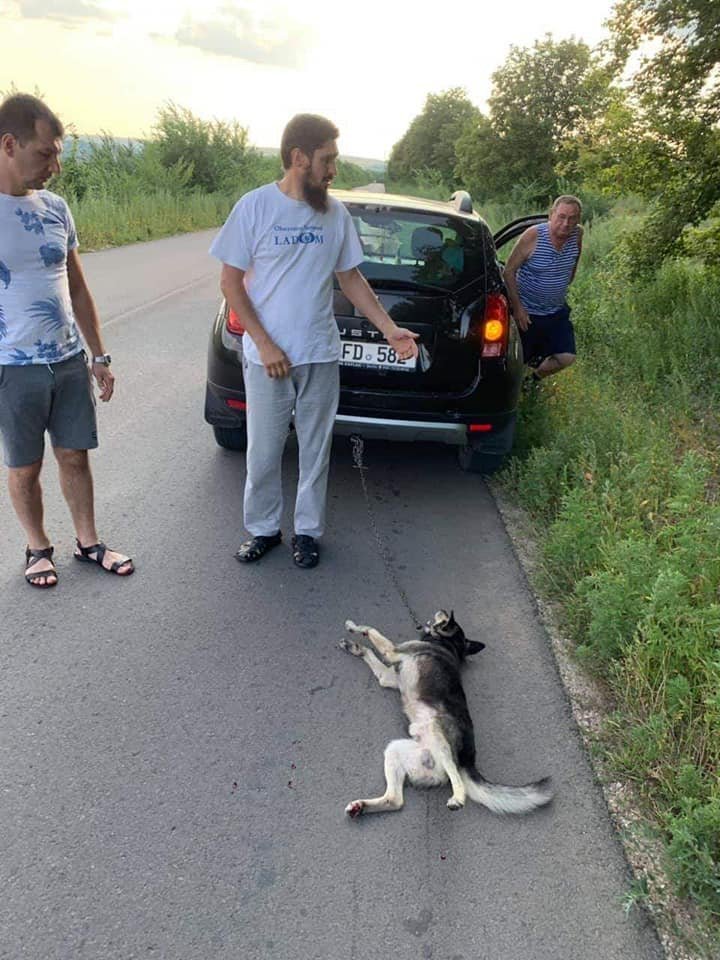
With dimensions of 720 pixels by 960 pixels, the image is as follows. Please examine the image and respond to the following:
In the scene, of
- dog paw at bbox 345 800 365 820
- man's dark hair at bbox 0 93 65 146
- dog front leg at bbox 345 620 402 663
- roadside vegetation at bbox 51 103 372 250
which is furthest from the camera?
roadside vegetation at bbox 51 103 372 250

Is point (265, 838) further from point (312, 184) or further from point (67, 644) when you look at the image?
point (312, 184)

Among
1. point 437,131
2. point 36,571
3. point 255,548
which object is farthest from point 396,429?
point 437,131

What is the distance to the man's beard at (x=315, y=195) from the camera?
326 centimetres

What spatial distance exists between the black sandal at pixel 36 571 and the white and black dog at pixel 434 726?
1498 mm

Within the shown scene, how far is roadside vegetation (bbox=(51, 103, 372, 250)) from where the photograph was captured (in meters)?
19.8

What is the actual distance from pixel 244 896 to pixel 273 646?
1.23 metres

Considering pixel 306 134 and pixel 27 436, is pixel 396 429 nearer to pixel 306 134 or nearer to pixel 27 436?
pixel 306 134

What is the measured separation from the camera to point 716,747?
8.04ft

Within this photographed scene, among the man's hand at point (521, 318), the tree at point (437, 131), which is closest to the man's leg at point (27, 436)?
the man's hand at point (521, 318)

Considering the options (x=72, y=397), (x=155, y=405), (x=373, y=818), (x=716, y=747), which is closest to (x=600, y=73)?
(x=155, y=405)

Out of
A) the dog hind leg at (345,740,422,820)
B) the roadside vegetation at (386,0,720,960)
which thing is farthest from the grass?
the dog hind leg at (345,740,422,820)

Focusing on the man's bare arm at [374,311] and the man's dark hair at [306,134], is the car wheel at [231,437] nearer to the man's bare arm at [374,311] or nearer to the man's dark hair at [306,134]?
the man's bare arm at [374,311]

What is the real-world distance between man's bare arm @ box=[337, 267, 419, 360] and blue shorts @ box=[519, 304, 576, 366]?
2700 millimetres

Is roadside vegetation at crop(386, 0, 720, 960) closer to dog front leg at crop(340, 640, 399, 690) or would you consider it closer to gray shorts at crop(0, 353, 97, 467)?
dog front leg at crop(340, 640, 399, 690)
